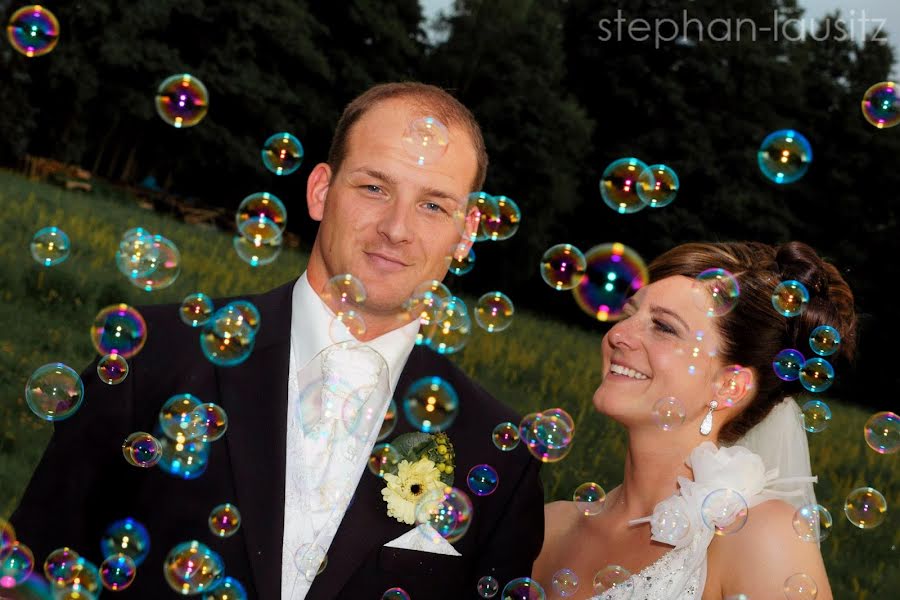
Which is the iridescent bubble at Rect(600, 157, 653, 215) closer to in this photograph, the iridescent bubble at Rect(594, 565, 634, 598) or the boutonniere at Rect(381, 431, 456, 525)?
the iridescent bubble at Rect(594, 565, 634, 598)

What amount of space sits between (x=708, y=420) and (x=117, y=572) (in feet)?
9.36

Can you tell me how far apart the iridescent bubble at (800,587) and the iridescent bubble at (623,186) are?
9.10ft

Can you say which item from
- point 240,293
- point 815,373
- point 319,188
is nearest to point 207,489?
point 319,188

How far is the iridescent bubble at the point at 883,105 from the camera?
6.36 m

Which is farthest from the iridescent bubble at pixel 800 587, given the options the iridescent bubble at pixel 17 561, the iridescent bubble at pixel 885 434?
the iridescent bubble at pixel 17 561

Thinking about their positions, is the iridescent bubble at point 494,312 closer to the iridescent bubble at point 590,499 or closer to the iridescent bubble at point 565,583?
the iridescent bubble at point 590,499

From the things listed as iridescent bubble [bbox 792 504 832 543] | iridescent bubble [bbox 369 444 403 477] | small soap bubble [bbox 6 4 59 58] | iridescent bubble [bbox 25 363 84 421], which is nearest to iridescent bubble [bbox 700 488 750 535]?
iridescent bubble [bbox 792 504 832 543]

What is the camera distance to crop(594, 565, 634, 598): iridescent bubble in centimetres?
Result: 457

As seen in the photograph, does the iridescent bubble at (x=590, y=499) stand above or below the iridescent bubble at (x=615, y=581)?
above

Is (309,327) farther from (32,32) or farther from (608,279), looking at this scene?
Answer: (32,32)

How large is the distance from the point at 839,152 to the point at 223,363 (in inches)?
1456

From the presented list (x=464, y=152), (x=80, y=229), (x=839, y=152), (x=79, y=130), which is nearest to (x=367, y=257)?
(x=464, y=152)

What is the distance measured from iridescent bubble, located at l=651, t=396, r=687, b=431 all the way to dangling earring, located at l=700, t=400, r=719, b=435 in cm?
32

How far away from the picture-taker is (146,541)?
3455 mm
